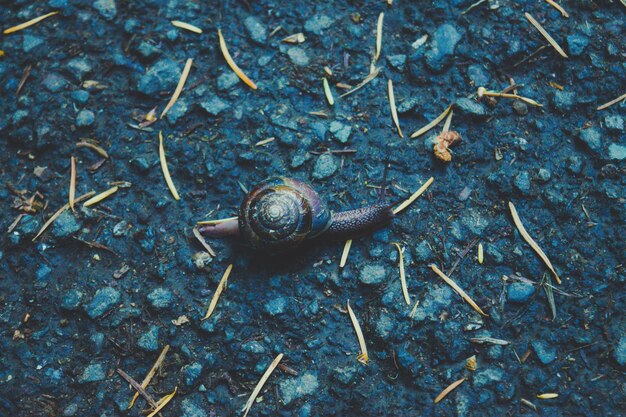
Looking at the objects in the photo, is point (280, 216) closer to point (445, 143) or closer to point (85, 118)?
point (445, 143)

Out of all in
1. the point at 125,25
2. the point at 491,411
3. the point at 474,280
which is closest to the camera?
the point at 491,411

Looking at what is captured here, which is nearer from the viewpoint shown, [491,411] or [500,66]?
[491,411]

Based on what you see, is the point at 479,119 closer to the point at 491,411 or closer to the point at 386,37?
the point at 386,37

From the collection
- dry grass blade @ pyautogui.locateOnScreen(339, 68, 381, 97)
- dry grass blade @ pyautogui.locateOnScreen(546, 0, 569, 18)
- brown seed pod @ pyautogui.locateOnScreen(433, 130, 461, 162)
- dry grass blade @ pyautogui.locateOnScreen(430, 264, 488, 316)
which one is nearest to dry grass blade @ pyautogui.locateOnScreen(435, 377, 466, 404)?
dry grass blade @ pyautogui.locateOnScreen(430, 264, 488, 316)

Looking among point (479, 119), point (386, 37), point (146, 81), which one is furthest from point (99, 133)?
Result: point (479, 119)

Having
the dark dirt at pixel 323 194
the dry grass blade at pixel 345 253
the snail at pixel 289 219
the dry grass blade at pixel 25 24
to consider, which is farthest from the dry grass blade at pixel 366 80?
the dry grass blade at pixel 25 24

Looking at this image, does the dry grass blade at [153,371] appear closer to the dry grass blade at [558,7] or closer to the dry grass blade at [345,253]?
the dry grass blade at [345,253]
